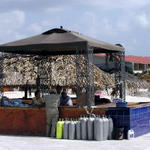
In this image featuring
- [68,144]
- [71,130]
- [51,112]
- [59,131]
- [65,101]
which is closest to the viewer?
[68,144]

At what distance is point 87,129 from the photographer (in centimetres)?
1080

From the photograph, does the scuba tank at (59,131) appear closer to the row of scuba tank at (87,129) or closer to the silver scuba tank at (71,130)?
the row of scuba tank at (87,129)

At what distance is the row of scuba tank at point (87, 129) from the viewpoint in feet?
34.8

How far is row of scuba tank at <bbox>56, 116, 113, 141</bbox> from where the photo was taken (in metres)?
10.6

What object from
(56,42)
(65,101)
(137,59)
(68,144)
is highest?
(137,59)

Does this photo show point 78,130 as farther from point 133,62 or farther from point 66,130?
point 133,62

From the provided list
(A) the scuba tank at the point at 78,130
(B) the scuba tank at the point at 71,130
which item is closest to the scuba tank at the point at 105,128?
(A) the scuba tank at the point at 78,130

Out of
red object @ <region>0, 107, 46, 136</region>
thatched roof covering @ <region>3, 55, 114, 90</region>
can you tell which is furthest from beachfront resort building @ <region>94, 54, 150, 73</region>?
red object @ <region>0, 107, 46, 136</region>

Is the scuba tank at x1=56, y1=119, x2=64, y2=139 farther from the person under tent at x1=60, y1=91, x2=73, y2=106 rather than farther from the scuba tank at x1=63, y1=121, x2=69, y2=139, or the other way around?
the person under tent at x1=60, y1=91, x2=73, y2=106

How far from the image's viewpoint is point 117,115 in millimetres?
11023

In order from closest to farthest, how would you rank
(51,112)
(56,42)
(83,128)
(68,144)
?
(68,144) → (83,128) → (51,112) → (56,42)

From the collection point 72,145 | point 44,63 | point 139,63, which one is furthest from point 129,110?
point 139,63

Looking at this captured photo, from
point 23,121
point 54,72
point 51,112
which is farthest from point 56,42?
point 54,72

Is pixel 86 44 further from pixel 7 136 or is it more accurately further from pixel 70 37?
pixel 7 136
